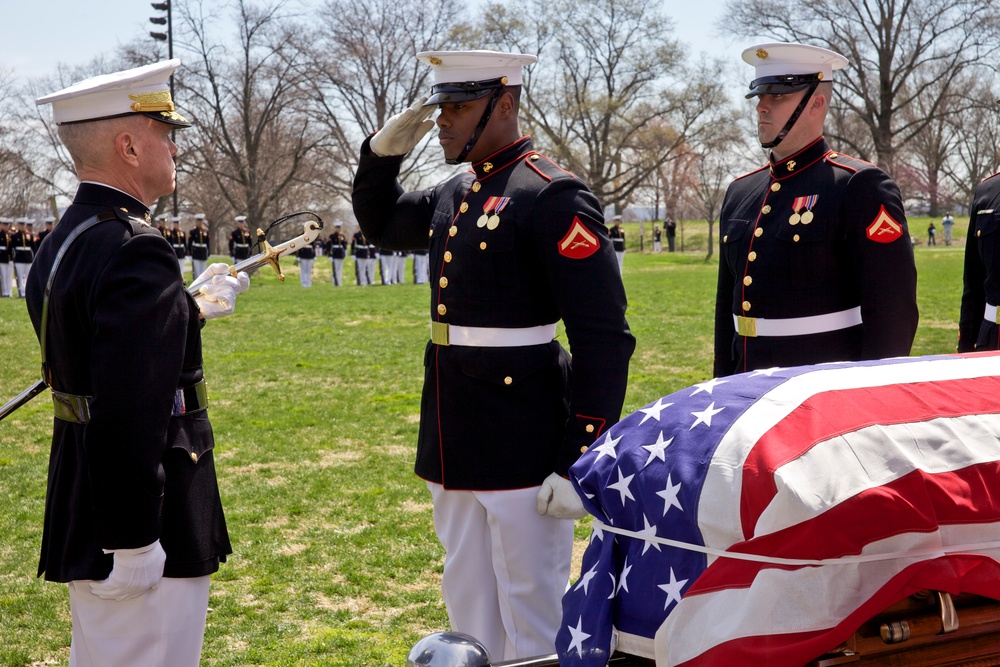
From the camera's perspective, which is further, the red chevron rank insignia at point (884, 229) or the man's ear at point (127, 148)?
the red chevron rank insignia at point (884, 229)

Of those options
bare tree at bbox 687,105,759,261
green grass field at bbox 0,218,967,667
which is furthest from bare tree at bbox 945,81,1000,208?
green grass field at bbox 0,218,967,667

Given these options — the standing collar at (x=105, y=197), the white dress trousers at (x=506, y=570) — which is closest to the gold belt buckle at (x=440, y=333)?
the white dress trousers at (x=506, y=570)

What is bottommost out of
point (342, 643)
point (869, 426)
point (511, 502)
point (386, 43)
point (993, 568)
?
point (342, 643)

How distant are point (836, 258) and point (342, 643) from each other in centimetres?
247

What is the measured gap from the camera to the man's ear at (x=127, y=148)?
267 centimetres

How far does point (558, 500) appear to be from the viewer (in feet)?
9.57

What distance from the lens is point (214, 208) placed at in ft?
161

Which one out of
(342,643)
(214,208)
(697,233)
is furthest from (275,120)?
(342,643)

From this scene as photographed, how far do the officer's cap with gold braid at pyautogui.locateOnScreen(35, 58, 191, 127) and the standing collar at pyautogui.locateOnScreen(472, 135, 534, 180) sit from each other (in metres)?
1.04

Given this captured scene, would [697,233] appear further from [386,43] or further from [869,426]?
[869,426]

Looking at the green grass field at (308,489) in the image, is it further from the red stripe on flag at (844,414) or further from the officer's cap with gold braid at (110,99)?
the red stripe on flag at (844,414)

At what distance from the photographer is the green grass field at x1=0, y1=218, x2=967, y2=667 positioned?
4.24 metres

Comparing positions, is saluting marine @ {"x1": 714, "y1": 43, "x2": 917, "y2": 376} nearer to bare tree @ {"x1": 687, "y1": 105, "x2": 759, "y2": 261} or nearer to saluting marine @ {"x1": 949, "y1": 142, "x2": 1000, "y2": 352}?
saluting marine @ {"x1": 949, "y1": 142, "x2": 1000, "y2": 352}

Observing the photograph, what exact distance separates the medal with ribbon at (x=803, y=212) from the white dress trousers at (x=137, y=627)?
2.50 m
